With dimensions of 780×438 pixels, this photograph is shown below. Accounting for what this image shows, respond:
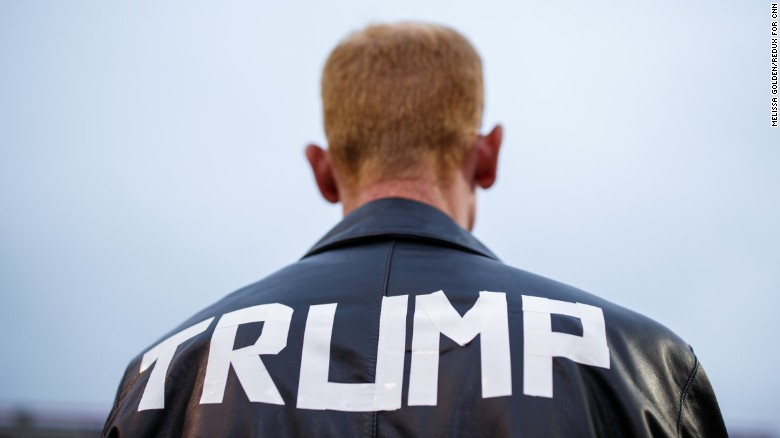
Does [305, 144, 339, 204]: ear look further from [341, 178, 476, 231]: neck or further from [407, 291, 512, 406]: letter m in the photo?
[407, 291, 512, 406]: letter m

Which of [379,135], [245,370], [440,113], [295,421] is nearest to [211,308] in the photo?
[245,370]

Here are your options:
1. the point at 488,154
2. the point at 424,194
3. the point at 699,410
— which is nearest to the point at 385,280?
the point at 424,194

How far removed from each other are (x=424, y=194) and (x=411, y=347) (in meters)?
0.51

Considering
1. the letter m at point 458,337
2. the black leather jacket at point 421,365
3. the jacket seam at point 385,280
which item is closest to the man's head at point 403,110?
the jacket seam at point 385,280

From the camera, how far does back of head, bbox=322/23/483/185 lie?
6.46 ft

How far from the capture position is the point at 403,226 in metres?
1.88

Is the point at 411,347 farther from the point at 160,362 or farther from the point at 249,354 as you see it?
the point at 160,362

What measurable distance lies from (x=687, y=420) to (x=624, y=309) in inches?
10.0

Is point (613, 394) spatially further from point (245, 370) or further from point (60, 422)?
point (60, 422)

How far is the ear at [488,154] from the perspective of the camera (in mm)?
2135

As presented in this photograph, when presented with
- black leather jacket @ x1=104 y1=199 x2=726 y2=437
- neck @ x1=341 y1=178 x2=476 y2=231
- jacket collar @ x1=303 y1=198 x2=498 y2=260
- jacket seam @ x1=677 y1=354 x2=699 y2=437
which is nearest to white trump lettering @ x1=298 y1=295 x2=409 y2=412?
black leather jacket @ x1=104 y1=199 x2=726 y2=437

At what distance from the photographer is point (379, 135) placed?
1982mm

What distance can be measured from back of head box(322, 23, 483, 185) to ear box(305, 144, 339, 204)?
0.09 meters

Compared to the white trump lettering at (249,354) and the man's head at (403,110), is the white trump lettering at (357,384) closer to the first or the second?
the white trump lettering at (249,354)
